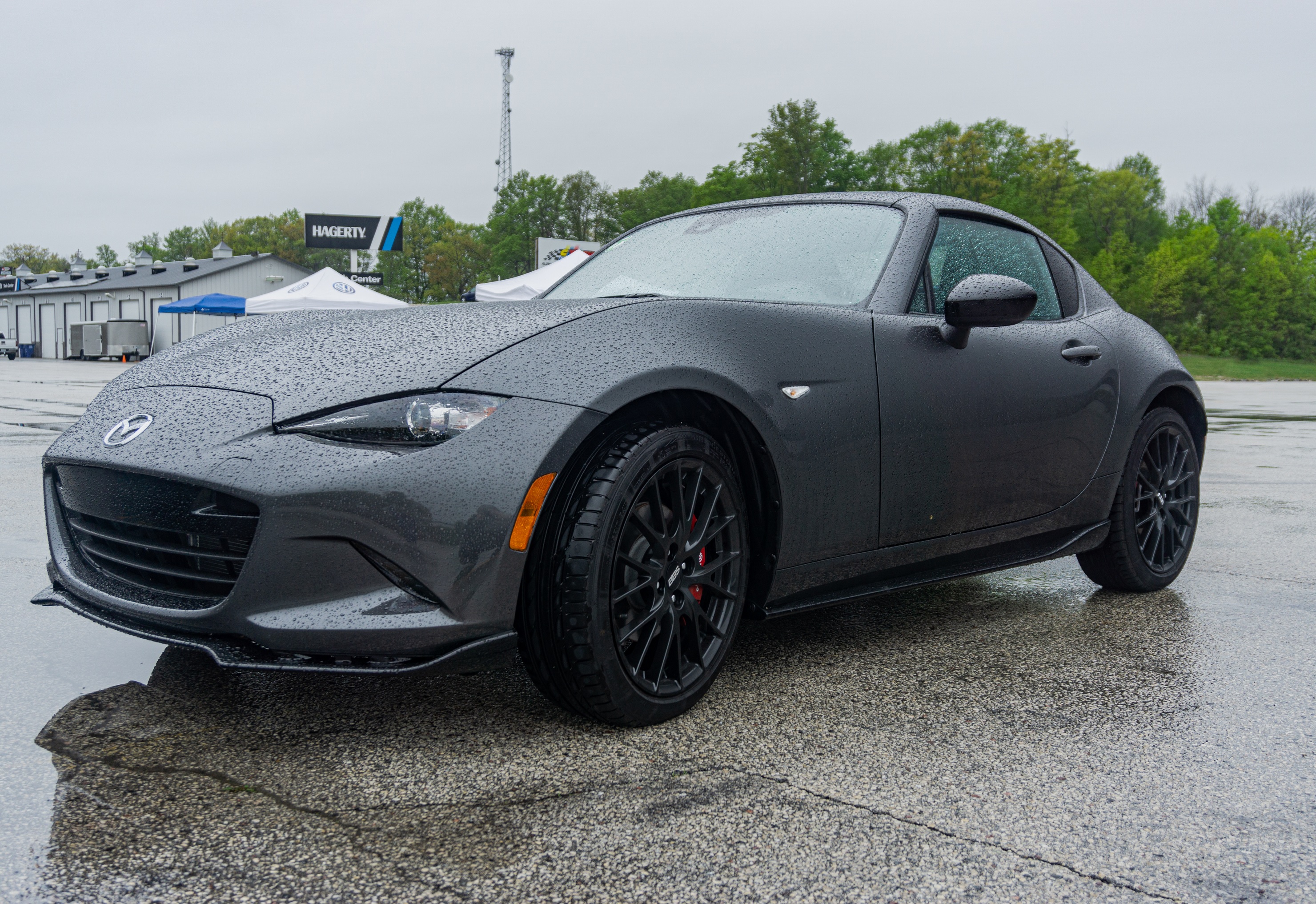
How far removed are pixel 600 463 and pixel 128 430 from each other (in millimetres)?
1057

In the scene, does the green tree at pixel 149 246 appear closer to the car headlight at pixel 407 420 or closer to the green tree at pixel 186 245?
the green tree at pixel 186 245

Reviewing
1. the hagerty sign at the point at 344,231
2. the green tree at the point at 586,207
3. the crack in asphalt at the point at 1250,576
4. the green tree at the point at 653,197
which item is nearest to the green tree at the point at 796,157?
the green tree at the point at 653,197

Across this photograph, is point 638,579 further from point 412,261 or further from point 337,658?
point 412,261

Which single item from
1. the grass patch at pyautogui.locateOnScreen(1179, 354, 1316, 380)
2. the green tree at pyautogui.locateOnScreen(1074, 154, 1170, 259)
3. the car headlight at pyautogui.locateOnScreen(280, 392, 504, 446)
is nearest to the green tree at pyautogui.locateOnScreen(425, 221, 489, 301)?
the green tree at pyautogui.locateOnScreen(1074, 154, 1170, 259)

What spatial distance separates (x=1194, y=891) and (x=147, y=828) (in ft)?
5.83

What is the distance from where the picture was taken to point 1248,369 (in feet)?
188

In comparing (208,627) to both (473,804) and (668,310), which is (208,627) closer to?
(473,804)

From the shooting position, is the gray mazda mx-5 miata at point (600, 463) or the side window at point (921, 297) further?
the side window at point (921, 297)

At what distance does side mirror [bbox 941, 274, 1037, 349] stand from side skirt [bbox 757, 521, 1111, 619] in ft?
Answer: 2.31

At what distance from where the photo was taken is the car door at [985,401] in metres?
2.89

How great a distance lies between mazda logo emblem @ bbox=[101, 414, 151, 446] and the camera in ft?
7.56

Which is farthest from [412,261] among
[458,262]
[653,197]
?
[653,197]

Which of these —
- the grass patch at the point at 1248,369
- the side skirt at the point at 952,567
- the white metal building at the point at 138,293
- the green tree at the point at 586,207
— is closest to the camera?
the side skirt at the point at 952,567

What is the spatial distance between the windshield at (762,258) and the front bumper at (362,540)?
1037mm
